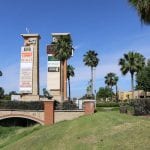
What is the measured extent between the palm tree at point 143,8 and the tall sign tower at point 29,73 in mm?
65293

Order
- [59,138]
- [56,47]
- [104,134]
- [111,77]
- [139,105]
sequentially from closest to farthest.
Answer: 1. [104,134]
2. [59,138]
3. [139,105]
4. [56,47]
5. [111,77]

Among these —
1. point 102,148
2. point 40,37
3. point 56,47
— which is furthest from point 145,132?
point 40,37

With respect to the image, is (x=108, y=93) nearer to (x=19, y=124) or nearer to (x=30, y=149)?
(x=19, y=124)

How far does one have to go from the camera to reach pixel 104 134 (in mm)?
20891

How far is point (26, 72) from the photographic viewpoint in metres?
90.8

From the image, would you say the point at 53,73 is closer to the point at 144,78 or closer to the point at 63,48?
the point at 63,48

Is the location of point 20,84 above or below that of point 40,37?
below

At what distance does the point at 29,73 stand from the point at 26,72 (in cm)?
67

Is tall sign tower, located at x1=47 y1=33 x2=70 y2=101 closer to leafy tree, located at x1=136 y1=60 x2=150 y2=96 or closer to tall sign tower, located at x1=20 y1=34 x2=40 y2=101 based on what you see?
tall sign tower, located at x1=20 y1=34 x2=40 y2=101

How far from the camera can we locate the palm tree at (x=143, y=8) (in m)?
25.3

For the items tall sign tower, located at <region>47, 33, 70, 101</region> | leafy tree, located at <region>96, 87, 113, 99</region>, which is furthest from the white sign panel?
leafy tree, located at <region>96, 87, 113, 99</region>

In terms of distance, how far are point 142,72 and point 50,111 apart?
114 ft

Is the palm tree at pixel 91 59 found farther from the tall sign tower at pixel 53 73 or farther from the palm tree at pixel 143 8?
the palm tree at pixel 143 8

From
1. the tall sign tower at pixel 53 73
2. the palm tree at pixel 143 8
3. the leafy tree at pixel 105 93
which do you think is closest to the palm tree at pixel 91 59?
the tall sign tower at pixel 53 73
